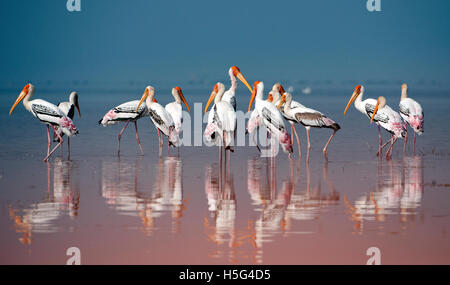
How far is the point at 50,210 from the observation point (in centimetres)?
876

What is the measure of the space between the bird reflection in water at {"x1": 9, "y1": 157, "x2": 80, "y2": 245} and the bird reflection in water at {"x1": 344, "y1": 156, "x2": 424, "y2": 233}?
3039 mm

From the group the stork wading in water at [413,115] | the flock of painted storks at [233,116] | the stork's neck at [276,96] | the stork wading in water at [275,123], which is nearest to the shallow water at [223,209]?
the stork wading in water at [275,123]

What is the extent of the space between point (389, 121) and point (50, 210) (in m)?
7.99

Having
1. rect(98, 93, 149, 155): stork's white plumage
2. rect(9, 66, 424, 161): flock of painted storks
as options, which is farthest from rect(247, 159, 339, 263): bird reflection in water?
rect(98, 93, 149, 155): stork's white plumage

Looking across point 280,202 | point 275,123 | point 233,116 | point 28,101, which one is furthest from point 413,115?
point 28,101

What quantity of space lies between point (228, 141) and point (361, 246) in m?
5.38

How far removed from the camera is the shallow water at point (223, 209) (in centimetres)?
702

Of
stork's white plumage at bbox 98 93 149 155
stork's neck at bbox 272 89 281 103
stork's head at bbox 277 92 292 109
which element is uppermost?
stork's neck at bbox 272 89 281 103

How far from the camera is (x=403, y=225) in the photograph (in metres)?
8.00

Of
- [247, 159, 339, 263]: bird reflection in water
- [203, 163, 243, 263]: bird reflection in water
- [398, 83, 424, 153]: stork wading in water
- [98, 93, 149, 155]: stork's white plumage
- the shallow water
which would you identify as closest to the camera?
the shallow water

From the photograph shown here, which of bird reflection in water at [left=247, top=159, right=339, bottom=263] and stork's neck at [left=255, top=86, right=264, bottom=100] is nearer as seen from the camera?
bird reflection in water at [left=247, top=159, right=339, bottom=263]

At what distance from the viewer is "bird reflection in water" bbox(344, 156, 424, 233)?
27.6 ft

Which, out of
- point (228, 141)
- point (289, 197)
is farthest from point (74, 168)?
point (289, 197)

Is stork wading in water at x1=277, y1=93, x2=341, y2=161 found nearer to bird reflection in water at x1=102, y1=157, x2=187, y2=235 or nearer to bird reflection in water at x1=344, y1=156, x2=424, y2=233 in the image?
bird reflection in water at x1=344, y1=156, x2=424, y2=233
